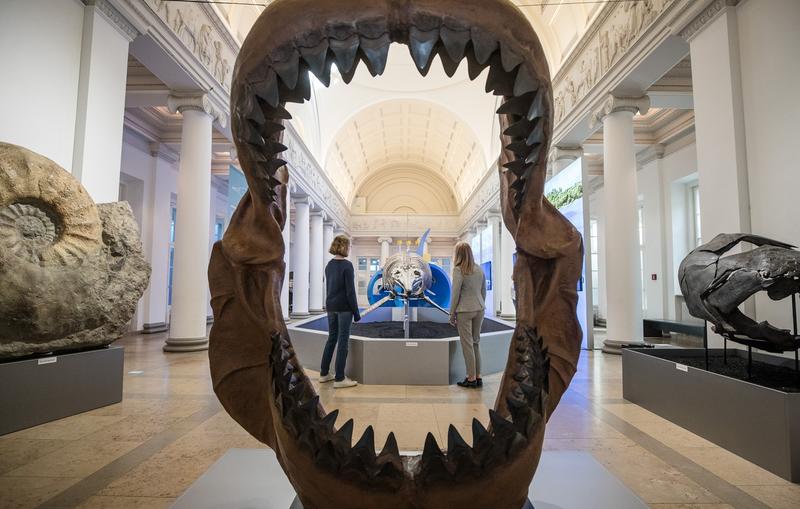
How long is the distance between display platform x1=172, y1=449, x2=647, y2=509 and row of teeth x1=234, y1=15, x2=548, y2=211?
1535 mm

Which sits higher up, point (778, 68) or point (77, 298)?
point (778, 68)

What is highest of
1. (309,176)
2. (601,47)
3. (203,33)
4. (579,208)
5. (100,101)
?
(601,47)

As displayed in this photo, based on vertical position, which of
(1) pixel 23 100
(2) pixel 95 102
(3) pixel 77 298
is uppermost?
(2) pixel 95 102

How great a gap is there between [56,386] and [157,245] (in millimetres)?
9272

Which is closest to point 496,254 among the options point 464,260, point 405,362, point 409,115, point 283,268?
point 409,115

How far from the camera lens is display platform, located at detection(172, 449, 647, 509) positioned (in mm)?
1903

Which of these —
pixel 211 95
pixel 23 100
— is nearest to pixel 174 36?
pixel 211 95

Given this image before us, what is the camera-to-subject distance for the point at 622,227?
8.13 metres

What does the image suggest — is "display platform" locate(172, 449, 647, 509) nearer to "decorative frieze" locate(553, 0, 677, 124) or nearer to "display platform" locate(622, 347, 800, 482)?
"display platform" locate(622, 347, 800, 482)

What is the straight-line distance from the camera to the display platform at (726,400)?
2963 millimetres

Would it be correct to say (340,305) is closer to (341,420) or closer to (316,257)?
(341,420)

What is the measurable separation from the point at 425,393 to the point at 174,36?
21.6 feet

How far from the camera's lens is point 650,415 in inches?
176

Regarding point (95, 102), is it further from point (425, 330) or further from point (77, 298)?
point (425, 330)
